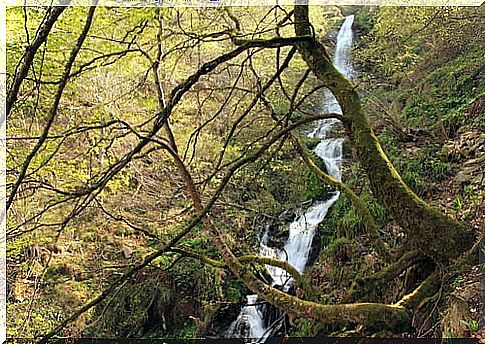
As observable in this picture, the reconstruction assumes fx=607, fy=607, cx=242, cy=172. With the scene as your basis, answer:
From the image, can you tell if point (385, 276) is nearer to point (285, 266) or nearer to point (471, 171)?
point (285, 266)

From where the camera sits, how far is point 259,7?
170 inches

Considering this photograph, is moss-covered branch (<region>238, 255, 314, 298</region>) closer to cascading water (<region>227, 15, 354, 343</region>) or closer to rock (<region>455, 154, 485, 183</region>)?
cascading water (<region>227, 15, 354, 343</region>)

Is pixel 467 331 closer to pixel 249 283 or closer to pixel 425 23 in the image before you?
pixel 249 283

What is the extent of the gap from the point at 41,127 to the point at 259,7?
1.72 metres

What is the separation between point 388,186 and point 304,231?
2.02 metres

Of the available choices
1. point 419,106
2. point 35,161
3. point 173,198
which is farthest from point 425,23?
point 35,161

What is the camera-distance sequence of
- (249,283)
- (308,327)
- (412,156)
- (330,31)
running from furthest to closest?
1. (330,31)
2. (412,156)
3. (308,327)
4. (249,283)

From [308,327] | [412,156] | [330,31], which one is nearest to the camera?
[308,327]

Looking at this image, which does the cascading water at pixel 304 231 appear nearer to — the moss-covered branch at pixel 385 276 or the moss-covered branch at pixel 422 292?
the moss-covered branch at pixel 385 276

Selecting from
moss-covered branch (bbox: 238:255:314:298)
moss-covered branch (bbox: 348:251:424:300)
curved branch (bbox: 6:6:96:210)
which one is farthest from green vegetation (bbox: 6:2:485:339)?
curved branch (bbox: 6:6:96:210)

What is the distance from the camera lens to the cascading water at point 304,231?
13.4ft

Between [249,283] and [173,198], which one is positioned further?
[173,198]

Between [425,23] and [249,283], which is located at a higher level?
[425,23]

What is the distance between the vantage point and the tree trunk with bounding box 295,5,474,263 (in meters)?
2.26
